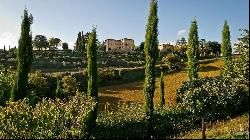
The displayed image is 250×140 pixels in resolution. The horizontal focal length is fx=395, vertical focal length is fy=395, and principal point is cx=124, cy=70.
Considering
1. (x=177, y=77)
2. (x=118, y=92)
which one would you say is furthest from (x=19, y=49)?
(x=177, y=77)

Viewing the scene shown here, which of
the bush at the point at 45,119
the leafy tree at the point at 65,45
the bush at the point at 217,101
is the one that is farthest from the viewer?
the leafy tree at the point at 65,45

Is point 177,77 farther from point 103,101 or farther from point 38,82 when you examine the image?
point 38,82

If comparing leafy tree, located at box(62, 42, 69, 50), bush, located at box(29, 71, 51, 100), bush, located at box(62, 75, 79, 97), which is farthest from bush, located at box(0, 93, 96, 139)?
leafy tree, located at box(62, 42, 69, 50)

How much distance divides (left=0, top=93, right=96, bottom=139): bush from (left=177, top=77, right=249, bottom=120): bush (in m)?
13.9

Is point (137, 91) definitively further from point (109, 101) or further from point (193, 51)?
point (193, 51)

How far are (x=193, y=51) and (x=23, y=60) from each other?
3210 cm

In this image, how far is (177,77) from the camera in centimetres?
7475

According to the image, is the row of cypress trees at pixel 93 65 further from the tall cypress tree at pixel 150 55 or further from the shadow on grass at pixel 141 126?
the shadow on grass at pixel 141 126

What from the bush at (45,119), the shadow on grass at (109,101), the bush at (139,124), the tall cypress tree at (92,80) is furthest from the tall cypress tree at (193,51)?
the bush at (45,119)

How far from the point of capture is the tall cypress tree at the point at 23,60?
3206 centimetres

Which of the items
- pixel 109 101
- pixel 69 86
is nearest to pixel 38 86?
pixel 69 86

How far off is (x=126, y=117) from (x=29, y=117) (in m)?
12.3

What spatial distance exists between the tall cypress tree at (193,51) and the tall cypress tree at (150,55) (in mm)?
21471

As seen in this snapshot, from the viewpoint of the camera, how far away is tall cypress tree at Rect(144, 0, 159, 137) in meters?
36.1
